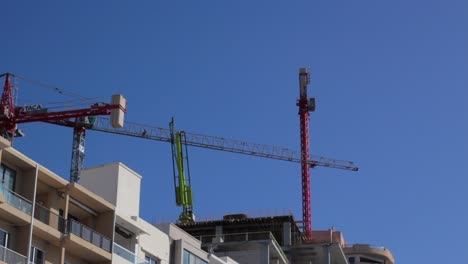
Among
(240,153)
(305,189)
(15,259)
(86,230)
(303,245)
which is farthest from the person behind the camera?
(240,153)

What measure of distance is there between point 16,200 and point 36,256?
382cm

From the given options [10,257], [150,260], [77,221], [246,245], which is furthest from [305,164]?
[10,257]

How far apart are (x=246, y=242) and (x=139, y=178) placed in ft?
101

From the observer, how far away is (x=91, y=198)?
61656 millimetres

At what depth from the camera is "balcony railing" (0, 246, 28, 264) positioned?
5431 centimetres

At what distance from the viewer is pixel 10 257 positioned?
54656 millimetres

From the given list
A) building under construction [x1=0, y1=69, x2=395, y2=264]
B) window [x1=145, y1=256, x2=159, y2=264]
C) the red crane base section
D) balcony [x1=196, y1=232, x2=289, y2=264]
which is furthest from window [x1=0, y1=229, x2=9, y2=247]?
the red crane base section

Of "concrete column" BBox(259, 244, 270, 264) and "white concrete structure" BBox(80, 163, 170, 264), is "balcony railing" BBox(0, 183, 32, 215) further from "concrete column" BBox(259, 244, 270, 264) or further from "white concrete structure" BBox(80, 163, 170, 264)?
"concrete column" BBox(259, 244, 270, 264)

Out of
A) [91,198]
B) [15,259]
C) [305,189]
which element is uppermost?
[305,189]

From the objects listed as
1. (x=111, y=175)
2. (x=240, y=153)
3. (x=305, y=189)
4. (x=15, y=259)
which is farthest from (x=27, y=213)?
(x=240, y=153)

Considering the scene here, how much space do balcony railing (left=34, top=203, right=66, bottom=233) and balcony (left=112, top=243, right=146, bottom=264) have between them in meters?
5.18

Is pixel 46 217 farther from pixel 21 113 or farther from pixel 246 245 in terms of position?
pixel 21 113

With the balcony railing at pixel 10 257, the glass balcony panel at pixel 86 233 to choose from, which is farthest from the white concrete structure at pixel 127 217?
the balcony railing at pixel 10 257

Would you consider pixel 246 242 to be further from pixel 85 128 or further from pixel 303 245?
pixel 85 128
